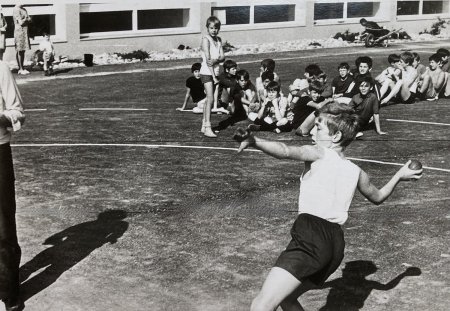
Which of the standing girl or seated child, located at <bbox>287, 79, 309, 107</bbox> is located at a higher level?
the standing girl

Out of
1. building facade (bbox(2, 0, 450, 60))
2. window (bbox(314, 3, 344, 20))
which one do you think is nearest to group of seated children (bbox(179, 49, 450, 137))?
building facade (bbox(2, 0, 450, 60))

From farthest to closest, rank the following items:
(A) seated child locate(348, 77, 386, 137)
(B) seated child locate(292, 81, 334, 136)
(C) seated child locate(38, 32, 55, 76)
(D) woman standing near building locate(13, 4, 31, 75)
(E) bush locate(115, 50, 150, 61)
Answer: (E) bush locate(115, 50, 150, 61) → (D) woman standing near building locate(13, 4, 31, 75) → (C) seated child locate(38, 32, 55, 76) → (A) seated child locate(348, 77, 386, 137) → (B) seated child locate(292, 81, 334, 136)

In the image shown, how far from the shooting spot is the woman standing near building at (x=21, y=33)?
69.6 feet

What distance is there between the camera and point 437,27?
33.5 metres

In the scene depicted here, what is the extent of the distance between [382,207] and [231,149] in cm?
370

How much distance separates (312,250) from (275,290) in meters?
0.39

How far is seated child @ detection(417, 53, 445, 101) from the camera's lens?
688 inches

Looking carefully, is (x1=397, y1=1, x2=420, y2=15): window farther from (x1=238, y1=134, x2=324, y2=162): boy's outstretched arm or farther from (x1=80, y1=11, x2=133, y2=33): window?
(x1=238, y1=134, x2=324, y2=162): boy's outstretched arm

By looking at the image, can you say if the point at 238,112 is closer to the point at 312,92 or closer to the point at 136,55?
the point at 312,92

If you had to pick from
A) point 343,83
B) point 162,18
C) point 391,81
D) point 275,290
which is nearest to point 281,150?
point 275,290

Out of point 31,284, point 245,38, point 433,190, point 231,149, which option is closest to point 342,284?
point 31,284

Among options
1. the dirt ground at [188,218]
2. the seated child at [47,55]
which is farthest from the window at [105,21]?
the dirt ground at [188,218]

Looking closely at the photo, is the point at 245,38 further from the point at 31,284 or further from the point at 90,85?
the point at 31,284

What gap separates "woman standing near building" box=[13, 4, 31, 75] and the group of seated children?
22.8 ft
